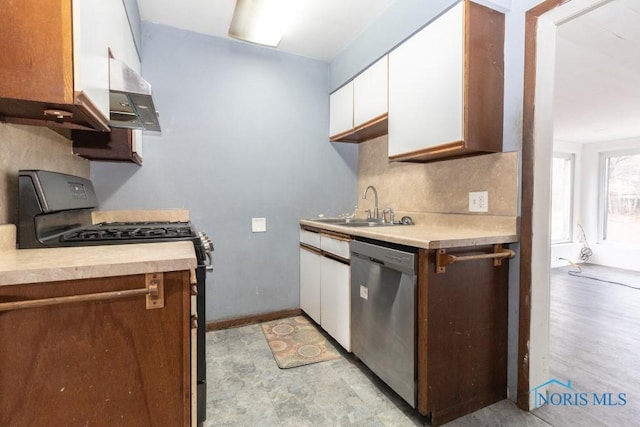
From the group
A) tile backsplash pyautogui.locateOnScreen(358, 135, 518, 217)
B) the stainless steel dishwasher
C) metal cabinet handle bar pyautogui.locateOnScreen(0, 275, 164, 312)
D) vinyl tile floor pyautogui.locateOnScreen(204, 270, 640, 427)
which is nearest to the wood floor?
vinyl tile floor pyautogui.locateOnScreen(204, 270, 640, 427)

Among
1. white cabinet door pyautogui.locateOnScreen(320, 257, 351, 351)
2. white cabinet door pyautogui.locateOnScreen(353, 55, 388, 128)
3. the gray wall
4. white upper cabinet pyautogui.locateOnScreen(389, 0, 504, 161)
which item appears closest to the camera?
white upper cabinet pyautogui.locateOnScreen(389, 0, 504, 161)

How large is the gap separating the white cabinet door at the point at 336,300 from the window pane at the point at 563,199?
5.48 m

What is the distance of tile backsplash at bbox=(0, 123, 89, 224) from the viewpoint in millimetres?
1154

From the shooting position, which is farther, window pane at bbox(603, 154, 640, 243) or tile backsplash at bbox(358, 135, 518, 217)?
window pane at bbox(603, 154, 640, 243)

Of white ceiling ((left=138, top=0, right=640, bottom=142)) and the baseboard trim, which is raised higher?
white ceiling ((left=138, top=0, right=640, bottom=142))

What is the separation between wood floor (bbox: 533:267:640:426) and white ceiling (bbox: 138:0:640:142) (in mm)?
2095

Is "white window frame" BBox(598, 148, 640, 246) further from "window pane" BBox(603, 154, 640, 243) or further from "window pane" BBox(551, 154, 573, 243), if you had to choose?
"window pane" BBox(551, 154, 573, 243)

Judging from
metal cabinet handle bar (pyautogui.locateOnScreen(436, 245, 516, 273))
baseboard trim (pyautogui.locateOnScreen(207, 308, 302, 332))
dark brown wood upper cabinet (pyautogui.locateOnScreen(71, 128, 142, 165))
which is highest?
dark brown wood upper cabinet (pyautogui.locateOnScreen(71, 128, 142, 165))

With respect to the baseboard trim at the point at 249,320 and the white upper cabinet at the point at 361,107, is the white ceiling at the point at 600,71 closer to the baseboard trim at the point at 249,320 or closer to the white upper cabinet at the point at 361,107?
the white upper cabinet at the point at 361,107

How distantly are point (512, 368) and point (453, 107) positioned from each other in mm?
1451

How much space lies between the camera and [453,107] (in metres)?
1.64

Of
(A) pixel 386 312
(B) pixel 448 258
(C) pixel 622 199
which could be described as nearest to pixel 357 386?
(A) pixel 386 312

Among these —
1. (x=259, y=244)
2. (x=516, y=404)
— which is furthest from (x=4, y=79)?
(x=516, y=404)

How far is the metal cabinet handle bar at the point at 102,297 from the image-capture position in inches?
30.1
